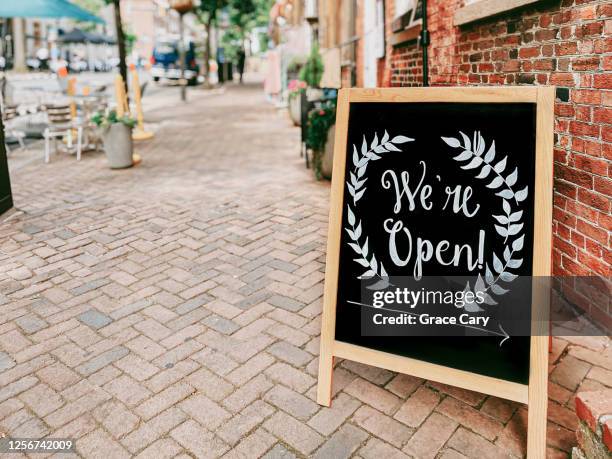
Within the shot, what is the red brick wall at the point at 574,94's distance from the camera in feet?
8.43

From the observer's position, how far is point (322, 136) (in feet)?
19.9

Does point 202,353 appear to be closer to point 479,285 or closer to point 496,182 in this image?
point 479,285

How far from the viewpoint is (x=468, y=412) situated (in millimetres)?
2287

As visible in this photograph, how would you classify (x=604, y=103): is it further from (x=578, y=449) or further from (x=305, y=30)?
(x=305, y=30)

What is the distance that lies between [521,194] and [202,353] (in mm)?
1786

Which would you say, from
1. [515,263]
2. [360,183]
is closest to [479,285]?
[515,263]

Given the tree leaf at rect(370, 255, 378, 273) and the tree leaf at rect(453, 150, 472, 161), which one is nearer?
the tree leaf at rect(453, 150, 472, 161)

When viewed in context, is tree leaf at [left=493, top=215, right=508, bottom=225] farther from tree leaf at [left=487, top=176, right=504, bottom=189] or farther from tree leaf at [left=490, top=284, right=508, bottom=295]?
tree leaf at [left=490, top=284, right=508, bottom=295]

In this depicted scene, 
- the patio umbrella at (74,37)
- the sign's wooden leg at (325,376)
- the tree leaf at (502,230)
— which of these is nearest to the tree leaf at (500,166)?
the tree leaf at (502,230)

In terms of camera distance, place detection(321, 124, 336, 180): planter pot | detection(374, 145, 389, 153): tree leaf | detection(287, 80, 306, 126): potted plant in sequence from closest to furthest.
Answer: detection(374, 145, 389, 153): tree leaf
detection(321, 124, 336, 180): planter pot
detection(287, 80, 306, 126): potted plant

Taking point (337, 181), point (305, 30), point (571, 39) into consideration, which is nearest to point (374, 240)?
point (337, 181)

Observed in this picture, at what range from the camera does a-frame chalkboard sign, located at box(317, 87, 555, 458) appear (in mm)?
1970

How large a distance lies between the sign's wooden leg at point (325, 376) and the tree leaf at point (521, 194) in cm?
102

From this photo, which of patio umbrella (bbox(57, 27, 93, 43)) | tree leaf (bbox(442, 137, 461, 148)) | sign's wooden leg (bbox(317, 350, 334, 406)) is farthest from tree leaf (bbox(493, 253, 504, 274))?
patio umbrella (bbox(57, 27, 93, 43))
